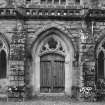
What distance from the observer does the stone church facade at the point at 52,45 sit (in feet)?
57.6

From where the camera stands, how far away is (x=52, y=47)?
18.6 meters

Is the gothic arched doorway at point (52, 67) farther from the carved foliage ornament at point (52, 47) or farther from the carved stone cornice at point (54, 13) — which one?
the carved stone cornice at point (54, 13)

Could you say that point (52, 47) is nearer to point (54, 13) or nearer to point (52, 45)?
point (52, 45)

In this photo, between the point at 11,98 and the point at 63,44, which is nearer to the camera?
the point at 11,98

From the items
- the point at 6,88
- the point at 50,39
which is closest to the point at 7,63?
the point at 6,88

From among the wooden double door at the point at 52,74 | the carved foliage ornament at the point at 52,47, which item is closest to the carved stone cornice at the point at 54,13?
the carved foliage ornament at the point at 52,47

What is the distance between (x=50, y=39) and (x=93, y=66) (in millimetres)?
3218

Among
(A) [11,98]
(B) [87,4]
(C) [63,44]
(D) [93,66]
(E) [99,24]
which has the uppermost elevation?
(B) [87,4]

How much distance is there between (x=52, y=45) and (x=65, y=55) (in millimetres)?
1030

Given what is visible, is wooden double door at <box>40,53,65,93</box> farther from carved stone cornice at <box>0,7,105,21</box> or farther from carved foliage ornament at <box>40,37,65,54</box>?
carved stone cornice at <box>0,7,105,21</box>

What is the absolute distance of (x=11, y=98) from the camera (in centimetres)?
1725

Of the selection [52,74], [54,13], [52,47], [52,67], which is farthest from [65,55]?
[54,13]

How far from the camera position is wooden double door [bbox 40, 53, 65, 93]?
18438 millimetres

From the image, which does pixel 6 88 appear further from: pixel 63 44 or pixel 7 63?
pixel 63 44
